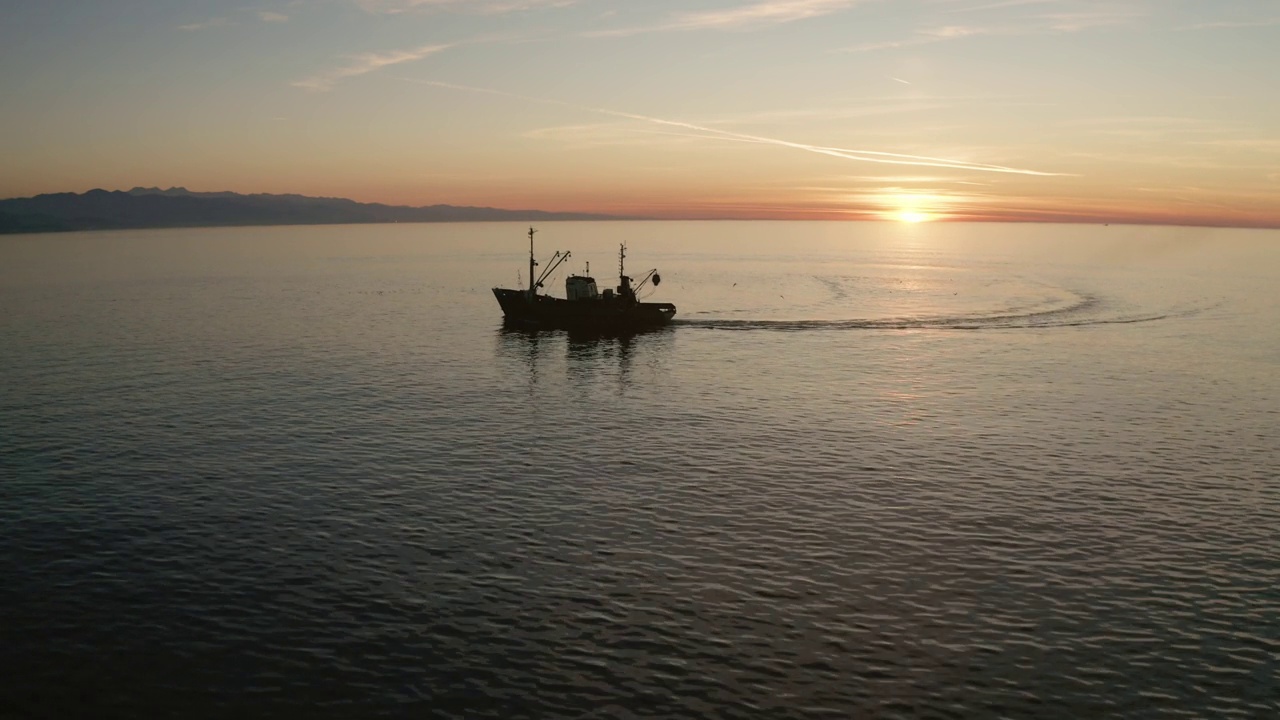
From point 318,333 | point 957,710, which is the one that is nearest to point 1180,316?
point 318,333

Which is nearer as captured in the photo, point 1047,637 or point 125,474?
point 1047,637

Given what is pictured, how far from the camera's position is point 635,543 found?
48.7 metres

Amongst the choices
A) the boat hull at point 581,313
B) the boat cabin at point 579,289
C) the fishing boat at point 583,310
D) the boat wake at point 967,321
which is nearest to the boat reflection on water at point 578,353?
the boat hull at point 581,313

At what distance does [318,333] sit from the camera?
136875 mm

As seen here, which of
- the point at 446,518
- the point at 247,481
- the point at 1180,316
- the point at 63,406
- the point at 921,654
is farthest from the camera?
the point at 1180,316

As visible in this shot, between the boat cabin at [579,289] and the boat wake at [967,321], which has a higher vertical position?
the boat cabin at [579,289]

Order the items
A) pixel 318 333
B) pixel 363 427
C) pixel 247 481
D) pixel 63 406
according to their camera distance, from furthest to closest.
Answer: pixel 318 333 < pixel 63 406 < pixel 363 427 < pixel 247 481

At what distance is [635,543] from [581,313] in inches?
3929

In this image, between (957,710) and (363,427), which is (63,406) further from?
(957,710)

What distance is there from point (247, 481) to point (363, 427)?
1636 cm

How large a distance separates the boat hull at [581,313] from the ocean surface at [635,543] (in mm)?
44261

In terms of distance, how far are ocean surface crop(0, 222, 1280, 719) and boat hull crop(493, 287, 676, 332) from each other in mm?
44261

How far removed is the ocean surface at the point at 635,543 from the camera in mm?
34094

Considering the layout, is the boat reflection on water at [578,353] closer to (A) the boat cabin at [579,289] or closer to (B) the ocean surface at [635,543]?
(B) the ocean surface at [635,543]
